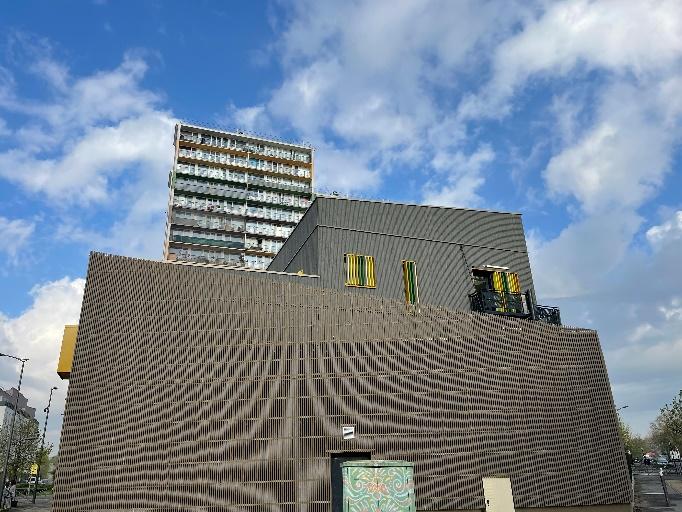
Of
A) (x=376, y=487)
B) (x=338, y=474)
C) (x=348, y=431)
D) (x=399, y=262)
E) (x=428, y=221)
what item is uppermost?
(x=428, y=221)

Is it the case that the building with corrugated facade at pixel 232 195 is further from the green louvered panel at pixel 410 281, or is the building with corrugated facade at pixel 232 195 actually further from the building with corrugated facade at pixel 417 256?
the green louvered panel at pixel 410 281

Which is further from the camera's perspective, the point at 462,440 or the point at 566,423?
the point at 566,423

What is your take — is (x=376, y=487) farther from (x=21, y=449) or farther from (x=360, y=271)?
(x=21, y=449)

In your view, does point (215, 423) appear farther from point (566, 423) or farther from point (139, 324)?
point (566, 423)

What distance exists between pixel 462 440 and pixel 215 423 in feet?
33.3

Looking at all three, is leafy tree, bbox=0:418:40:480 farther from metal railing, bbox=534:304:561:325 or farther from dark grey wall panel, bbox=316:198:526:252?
metal railing, bbox=534:304:561:325

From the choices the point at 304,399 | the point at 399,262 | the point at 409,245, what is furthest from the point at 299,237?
the point at 304,399

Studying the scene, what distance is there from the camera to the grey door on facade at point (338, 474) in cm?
2023

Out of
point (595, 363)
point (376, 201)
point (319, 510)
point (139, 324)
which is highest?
point (376, 201)

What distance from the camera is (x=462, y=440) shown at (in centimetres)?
2269

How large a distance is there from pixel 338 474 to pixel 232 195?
66.7 metres

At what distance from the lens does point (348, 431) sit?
21.2 m

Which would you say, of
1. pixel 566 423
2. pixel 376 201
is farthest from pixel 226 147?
pixel 566 423

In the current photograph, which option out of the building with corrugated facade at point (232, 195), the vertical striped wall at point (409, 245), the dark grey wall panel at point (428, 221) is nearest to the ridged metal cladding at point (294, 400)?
the vertical striped wall at point (409, 245)
